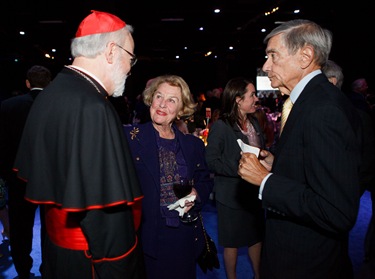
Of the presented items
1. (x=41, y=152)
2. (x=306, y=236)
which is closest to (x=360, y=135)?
(x=306, y=236)

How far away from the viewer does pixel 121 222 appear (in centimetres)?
136

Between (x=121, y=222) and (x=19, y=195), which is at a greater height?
(x=121, y=222)

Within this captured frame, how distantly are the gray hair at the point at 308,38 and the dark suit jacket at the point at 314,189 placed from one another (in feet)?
0.44

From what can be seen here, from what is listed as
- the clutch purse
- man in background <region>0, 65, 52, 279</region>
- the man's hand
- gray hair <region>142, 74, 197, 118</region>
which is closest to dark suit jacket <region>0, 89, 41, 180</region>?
man in background <region>0, 65, 52, 279</region>

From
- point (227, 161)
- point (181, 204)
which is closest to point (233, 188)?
point (227, 161)

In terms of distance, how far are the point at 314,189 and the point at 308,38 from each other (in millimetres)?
811

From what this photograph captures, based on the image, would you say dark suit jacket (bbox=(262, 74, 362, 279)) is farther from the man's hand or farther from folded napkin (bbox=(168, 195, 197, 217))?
folded napkin (bbox=(168, 195, 197, 217))

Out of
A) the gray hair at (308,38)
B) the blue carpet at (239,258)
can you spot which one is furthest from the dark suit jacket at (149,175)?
the blue carpet at (239,258)

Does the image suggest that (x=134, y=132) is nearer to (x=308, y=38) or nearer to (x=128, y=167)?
(x=128, y=167)

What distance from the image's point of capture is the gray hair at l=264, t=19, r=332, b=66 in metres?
1.65

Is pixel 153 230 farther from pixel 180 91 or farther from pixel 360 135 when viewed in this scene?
pixel 360 135

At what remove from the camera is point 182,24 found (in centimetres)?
1425

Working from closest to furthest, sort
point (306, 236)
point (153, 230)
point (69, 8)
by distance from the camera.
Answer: point (306, 236) → point (153, 230) → point (69, 8)

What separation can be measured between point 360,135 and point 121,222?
1.26 metres
